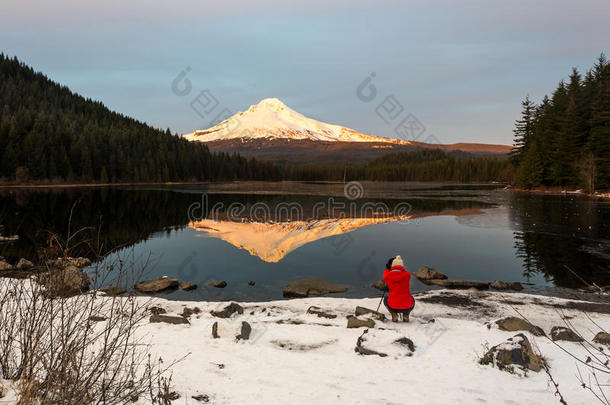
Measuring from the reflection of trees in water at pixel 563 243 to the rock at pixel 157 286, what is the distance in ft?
51.5

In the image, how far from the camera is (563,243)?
23.6 meters

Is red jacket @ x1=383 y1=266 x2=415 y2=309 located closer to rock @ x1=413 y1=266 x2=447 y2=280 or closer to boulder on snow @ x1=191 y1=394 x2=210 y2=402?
boulder on snow @ x1=191 y1=394 x2=210 y2=402

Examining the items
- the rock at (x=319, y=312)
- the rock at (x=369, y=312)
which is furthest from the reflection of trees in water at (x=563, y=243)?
the rock at (x=319, y=312)

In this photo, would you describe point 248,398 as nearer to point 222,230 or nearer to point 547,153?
point 222,230

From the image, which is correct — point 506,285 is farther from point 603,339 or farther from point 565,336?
point 603,339

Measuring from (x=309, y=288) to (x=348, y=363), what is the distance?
739 cm

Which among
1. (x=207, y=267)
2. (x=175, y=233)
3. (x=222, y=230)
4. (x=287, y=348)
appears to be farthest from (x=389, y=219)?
(x=287, y=348)

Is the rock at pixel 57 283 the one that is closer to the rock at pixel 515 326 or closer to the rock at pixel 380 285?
the rock at pixel 515 326

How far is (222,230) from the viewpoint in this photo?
3078 centimetres

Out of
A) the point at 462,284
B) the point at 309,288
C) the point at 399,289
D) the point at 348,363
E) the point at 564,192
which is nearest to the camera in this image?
the point at 348,363

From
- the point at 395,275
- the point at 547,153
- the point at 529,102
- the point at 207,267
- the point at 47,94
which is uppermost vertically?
the point at 47,94

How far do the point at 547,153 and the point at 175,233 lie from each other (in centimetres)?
7400

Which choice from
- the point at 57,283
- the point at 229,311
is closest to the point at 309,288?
the point at 229,311

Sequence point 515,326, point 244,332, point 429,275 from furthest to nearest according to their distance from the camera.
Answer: point 429,275 < point 515,326 < point 244,332
